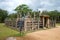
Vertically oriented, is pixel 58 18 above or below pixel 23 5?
below

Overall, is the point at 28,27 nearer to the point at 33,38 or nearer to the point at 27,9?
the point at 33,38

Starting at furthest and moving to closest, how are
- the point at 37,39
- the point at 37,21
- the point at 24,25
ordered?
the point at 37,21 → the point at 24,25 → the point at 37,39

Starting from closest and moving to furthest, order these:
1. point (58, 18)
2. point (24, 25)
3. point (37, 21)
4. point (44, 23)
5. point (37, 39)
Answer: point (37, 39) → point (24, 25) → point (37, 21) → point (44, 23) → point (58, 18)

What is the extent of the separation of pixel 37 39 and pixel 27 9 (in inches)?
1699

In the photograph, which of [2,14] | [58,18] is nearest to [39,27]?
[58,18]

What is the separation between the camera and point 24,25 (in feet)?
68.3

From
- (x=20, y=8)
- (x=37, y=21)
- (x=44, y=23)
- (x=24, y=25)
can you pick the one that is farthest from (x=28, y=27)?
(x=20, y=8)

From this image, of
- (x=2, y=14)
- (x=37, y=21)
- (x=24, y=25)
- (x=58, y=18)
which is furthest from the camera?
(x=2, y=14)

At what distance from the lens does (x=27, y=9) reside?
5712cm

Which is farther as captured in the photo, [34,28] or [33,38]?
[34,28]

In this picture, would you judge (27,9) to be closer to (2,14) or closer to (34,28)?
(2,14)

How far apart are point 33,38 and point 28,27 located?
6606mm

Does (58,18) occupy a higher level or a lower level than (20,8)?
lower

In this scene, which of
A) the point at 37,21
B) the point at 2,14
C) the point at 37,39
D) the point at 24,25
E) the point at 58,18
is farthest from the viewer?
the point at 2,14
